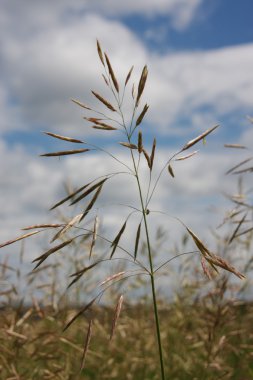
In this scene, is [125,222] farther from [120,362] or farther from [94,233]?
[120,362]

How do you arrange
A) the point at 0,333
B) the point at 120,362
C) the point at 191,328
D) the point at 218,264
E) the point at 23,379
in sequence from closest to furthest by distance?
the point at 218,264
the point at 23,379
the point at 0,333
the point at 120,362
the point at 191,328

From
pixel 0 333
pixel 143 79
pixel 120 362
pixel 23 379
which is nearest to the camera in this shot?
pixel 143 79

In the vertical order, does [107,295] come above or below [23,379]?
above

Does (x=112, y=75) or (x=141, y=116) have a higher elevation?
(x=112, y=75)

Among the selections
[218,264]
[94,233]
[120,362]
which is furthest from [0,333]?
[120,362]

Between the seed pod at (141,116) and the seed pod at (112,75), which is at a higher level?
the seed pod at (112,75)

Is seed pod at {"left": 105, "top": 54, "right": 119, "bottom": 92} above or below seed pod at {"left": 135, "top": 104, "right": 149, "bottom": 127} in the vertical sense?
above

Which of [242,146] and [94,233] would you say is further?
[242,146]

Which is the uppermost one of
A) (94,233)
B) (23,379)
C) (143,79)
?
(143,79)

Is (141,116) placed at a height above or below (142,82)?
below

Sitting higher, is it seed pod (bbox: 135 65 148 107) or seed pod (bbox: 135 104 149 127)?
seed pod (bbox: 135 65 148 107)

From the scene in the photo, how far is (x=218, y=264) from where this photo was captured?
1689 millimetres

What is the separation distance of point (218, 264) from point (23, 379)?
1.51 metres

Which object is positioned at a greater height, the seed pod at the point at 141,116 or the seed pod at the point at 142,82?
the seed pod at the point at 142,82
